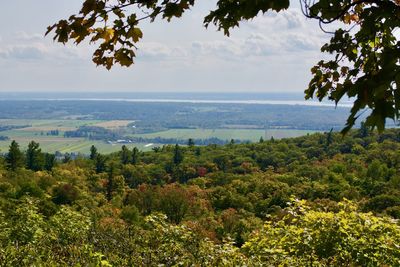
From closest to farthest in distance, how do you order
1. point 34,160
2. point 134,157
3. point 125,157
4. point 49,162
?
point 34,160 < point 49,162 < point 134,157 < point 125,157

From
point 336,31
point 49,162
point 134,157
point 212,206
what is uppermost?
point 336,31

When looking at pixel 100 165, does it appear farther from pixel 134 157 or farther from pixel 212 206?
pixel 212 206

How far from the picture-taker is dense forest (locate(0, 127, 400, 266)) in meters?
10.9

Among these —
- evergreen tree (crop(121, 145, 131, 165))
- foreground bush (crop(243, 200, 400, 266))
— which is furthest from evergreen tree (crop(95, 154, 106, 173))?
foreground bush (crop(243, 200, 400, 266))

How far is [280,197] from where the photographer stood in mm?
52938

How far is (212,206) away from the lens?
2196 inches

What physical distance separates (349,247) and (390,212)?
105 ft

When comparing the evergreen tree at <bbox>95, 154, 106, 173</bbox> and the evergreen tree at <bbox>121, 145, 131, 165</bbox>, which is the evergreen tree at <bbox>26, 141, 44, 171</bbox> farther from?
the evergreen tree at <bbox>121, 145, 131, 165</bbox>

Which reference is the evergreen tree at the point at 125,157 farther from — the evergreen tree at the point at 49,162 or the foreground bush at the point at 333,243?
the foreground bush at the point at 333,243

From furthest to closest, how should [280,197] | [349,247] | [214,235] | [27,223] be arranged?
[280,197], [214,235], [27,223], [349,247]

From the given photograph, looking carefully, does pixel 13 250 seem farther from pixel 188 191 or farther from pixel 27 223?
pixel 188 191

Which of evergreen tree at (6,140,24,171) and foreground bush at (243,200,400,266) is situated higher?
foreground bush at (243,200,400,266)

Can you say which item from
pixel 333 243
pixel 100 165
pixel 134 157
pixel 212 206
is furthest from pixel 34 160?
pixel 333 243

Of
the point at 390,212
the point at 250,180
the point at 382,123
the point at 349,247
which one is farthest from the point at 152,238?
the point at 250,180
